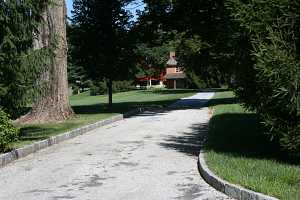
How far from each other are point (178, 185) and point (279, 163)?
2135 millimetres

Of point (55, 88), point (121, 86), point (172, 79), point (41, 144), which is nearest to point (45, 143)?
point (41, 144)

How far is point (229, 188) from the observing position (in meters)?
9.41

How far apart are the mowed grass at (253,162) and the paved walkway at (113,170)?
473 millimetres

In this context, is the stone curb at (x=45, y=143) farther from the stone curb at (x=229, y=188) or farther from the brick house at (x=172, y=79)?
the brick house at (x=172, y=79)

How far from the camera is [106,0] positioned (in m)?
34.2

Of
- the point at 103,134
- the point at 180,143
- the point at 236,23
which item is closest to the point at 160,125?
the point at 103,134

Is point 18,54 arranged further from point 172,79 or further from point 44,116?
point 172,79

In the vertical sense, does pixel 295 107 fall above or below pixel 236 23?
below

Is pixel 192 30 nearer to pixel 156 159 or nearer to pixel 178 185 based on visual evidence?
pixel 156 159

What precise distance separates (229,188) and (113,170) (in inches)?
137

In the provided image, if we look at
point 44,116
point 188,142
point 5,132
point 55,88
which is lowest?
point 188,142

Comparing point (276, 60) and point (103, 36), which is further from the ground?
point (103, 36)

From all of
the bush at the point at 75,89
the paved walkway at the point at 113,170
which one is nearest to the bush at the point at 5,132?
the paved walkway at the point at 113,170

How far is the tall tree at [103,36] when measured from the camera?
34312 mm
